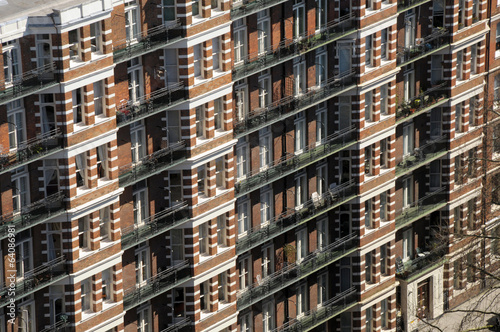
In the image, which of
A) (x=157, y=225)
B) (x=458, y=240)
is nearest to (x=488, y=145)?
(x=458, y=240)

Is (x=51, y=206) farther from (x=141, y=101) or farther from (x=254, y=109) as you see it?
(x=254, y=109)

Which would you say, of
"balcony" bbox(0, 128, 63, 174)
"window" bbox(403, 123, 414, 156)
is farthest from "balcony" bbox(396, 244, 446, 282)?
"balcony" bbox(0, 128, 63, 174)

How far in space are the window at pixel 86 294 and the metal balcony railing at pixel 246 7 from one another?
64.6 feet

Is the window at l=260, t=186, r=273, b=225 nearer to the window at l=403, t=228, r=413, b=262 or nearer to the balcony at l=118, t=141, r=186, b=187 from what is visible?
the balcony at l=118, t=141, r=186, b=187

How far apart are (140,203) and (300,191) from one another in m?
16.4

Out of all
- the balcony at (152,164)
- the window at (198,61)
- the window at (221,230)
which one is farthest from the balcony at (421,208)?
the window at (198,61)

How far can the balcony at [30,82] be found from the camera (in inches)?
3740

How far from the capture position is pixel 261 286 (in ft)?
384

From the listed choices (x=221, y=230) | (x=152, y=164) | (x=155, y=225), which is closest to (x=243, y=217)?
(x=221, y=230)

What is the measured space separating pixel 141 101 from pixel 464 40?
112 feet

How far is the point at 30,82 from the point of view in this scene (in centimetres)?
9638

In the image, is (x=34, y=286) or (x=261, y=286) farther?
(x=261, y=286)

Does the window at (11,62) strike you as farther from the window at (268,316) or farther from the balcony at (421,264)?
the balcony at (421,264)

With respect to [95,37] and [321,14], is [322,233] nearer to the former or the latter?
[321,14]
